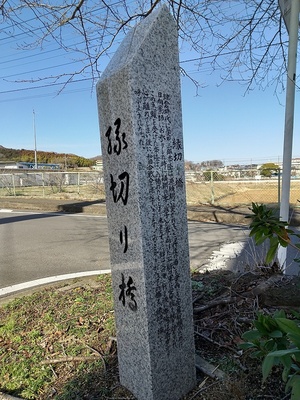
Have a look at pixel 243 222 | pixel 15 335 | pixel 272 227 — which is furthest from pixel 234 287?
pixel 243 222

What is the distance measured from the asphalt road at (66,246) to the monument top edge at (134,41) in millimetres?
3626

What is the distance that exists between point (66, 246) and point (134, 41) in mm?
5547

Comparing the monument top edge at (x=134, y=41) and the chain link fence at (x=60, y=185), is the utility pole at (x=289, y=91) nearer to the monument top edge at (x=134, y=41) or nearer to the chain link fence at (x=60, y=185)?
the monument top edge at (x=134, y=41)

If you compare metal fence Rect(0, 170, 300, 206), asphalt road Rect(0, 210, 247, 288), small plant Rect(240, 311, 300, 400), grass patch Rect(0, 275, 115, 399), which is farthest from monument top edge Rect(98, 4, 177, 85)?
metal fence Rect(0, 170, 300, 206)

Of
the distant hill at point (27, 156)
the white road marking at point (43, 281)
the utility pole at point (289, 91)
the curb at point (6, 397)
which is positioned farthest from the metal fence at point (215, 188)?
the distant hill at point (27, 156)

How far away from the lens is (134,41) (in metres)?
1.78

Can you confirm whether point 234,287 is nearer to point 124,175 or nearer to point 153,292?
point 153,292

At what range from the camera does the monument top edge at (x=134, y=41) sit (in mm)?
1709

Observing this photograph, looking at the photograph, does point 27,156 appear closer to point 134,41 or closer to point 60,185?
point 60,185

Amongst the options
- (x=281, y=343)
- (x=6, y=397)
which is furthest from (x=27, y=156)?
(x=281, y=343)

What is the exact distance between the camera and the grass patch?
7.25 feet

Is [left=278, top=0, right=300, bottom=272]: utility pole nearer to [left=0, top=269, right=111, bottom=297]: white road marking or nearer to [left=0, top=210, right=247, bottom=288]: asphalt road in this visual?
[left=0, top=210, right=247, bottom=288]: asphalt road

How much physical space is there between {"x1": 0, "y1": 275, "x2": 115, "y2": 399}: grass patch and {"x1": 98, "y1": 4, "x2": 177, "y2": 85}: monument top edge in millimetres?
2003

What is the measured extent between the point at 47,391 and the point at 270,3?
182 inches
